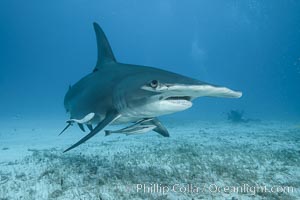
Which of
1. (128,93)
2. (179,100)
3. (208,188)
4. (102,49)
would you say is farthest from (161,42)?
(179,100)

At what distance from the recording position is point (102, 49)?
Answer: 6098mm

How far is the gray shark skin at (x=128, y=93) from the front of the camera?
3.09 metres

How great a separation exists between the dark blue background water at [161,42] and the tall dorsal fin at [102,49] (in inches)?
3619

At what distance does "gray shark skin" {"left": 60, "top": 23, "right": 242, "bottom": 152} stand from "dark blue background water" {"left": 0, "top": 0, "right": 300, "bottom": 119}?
92.3 m

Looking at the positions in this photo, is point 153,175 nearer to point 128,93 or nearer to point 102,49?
point 128,93

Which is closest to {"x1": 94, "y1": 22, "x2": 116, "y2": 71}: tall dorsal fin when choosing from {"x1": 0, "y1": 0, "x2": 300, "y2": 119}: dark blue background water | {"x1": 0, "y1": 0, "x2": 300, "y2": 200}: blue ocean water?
{"x1": 0, "y1": 0, "x2": 300, "y2": 200}: blue ocean water

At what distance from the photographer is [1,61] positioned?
12206 cm

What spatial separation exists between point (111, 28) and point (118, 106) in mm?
165435

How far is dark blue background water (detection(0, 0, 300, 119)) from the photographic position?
11438cm

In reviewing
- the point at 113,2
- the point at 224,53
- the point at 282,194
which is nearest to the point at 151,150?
the point at 282,194

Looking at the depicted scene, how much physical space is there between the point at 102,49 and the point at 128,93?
8.81 feet

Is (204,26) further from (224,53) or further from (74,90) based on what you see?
(74,90)

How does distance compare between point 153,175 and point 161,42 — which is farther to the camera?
point 161,42

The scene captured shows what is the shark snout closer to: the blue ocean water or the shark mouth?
the shark mouth
